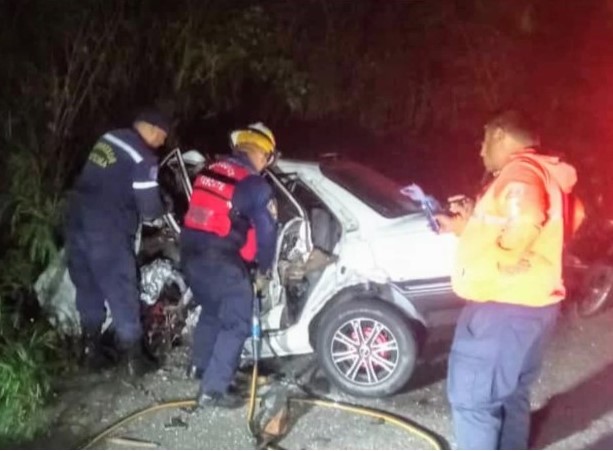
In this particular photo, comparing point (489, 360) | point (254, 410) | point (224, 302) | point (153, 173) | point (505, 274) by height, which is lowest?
point (254, 410)

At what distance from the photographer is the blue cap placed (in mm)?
8828

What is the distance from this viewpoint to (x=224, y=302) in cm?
834

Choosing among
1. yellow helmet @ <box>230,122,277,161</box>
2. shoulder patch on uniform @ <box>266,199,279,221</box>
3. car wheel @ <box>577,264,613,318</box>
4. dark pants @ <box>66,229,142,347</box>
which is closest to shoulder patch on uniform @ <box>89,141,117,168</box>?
dark pants @ <box>66,229,142,347</box>

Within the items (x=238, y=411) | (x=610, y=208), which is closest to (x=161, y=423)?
(x=238, y=411)

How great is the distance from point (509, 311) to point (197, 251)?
2516 millimetres

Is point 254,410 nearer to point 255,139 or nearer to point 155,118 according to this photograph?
point 255,139

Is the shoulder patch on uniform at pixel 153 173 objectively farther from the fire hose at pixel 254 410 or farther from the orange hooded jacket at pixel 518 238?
the orange hooded jacket at pixel 518 238

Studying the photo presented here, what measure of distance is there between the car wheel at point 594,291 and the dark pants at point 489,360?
393 cm

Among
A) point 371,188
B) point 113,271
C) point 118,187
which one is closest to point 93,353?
point 113,271

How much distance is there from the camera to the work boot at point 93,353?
924cm

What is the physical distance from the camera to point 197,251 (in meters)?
8.36

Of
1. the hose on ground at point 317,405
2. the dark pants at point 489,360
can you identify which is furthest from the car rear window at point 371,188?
the dark pants at point 489,360

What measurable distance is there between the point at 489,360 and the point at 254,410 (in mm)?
2135

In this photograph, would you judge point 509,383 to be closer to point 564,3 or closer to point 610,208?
point 610,208
